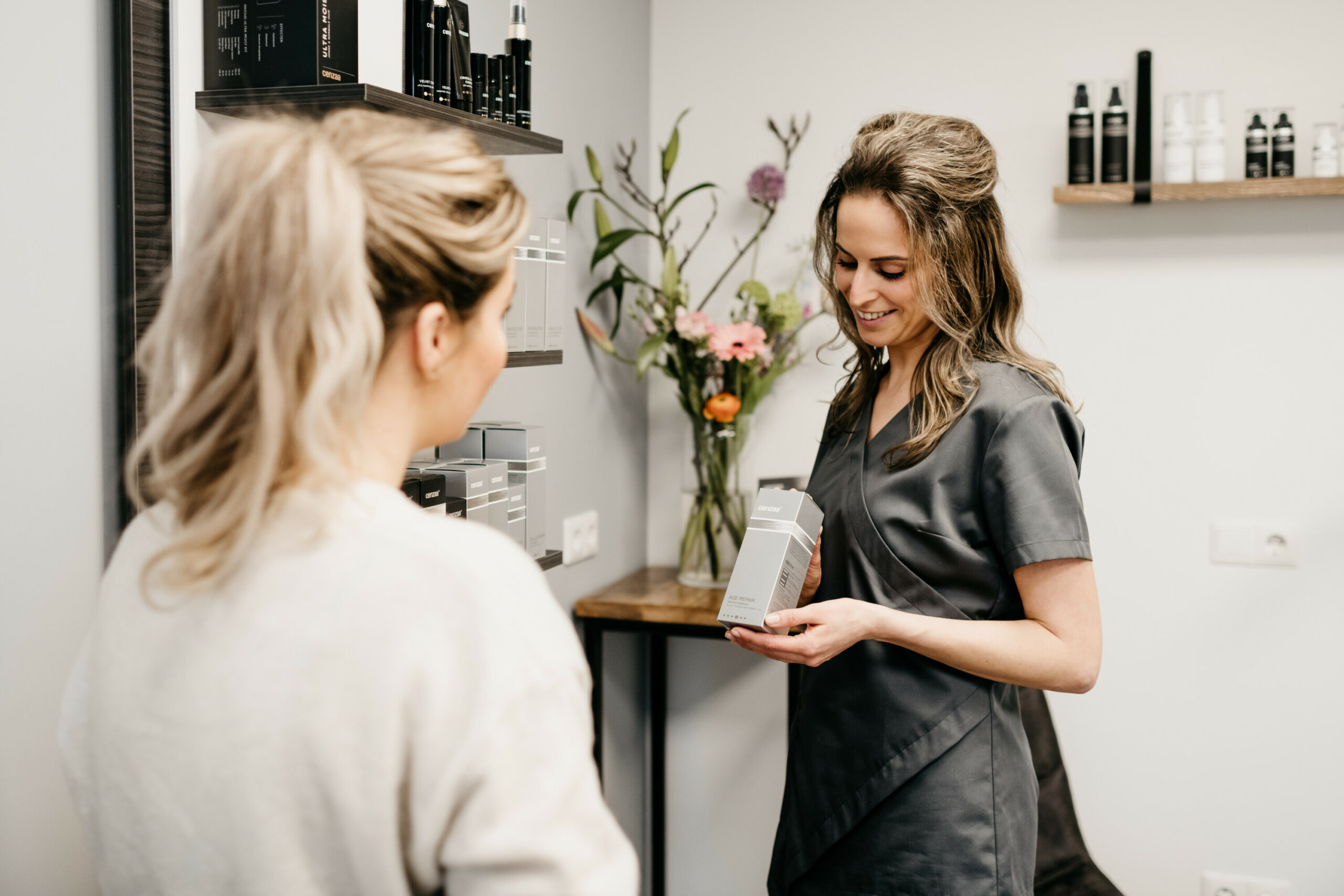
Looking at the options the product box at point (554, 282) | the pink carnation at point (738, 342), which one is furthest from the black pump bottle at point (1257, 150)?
the product box at point (554, 282)

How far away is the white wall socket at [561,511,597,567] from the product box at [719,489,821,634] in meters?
1.00

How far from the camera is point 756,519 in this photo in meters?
1.29

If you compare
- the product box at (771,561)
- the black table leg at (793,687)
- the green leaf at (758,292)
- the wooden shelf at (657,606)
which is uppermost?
the green leaf at (758,292)

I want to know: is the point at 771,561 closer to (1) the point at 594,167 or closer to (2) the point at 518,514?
(2) the point at 518,514

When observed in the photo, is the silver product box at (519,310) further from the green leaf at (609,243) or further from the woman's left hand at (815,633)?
the green leaf at (609,243)

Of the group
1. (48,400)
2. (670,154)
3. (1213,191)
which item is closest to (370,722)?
(48,400)

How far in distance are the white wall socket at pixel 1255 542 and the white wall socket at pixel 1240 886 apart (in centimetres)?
72

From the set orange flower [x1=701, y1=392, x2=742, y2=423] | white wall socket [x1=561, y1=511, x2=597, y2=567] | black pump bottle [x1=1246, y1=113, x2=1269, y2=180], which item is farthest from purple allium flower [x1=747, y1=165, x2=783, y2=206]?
black pump bottle [x1=1246, y1=113, x2=1269, y2=180]

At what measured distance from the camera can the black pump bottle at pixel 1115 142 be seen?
7.26 ft

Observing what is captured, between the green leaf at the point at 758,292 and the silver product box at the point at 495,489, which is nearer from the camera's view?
the silver product box at the point at 495,489

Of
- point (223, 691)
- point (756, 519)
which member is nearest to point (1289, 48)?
point (756, 519)

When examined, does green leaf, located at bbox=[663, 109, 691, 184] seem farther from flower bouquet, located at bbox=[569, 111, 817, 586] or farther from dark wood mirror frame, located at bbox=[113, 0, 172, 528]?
dark wood mirror frame, located at bbox=[113, 0, 172, 528]

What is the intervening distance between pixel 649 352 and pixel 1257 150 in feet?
4.42

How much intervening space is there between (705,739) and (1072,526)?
171cm
